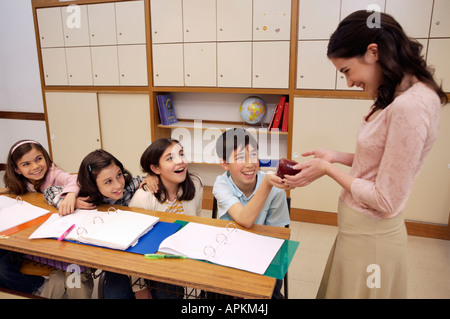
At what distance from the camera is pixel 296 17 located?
9.77ft

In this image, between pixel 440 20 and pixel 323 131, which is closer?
pixel 440 20

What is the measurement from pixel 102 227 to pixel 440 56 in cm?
284

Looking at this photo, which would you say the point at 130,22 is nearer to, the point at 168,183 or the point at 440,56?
the point at 168,183

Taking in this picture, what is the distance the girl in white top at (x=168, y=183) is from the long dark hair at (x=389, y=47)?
1165 millimetres

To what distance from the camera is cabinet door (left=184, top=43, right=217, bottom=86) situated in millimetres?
3324

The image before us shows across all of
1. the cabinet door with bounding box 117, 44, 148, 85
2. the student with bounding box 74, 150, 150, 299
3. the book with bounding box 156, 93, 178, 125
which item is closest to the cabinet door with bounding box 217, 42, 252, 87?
the book with bounding box 156, 93, 178, 125

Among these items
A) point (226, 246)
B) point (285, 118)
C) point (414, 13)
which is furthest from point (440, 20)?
point (226, 246)

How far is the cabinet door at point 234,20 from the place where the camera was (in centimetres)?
311

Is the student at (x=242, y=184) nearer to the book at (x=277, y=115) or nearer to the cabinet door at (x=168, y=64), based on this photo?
the book at (x=277, y=115)

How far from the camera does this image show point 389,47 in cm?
97

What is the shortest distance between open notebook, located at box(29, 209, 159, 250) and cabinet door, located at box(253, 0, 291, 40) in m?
2.18

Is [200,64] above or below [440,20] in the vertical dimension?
below

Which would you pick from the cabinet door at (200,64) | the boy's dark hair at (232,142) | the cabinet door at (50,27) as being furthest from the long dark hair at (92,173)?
the cabinet door at (50,27)

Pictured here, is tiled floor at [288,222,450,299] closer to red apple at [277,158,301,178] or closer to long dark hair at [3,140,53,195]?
red apple at [277,158,301,178]
